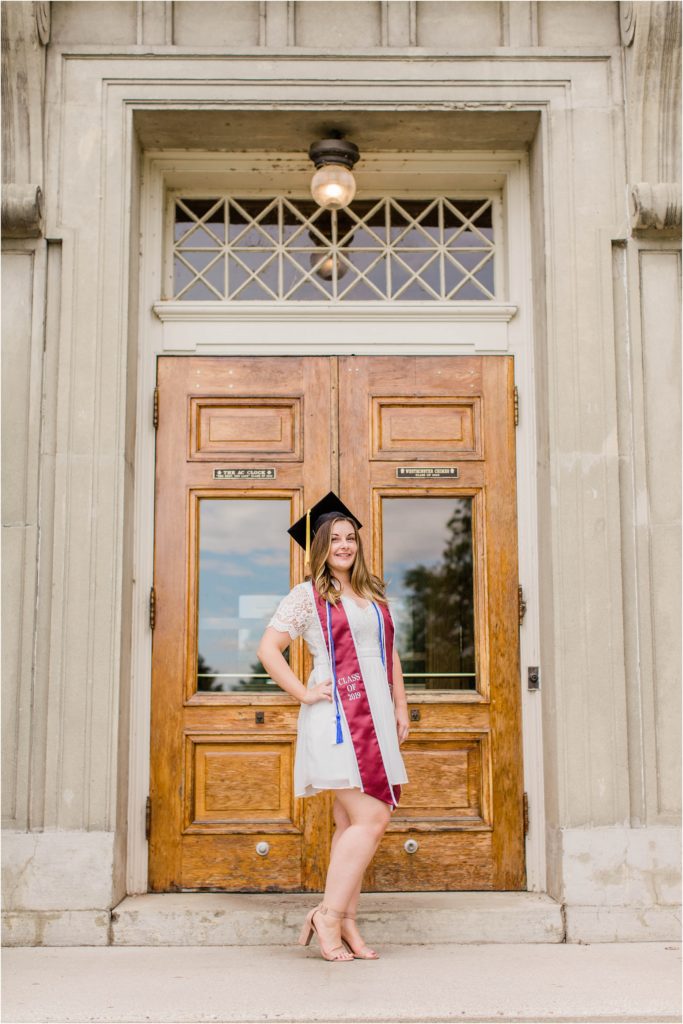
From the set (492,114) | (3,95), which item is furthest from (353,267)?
(3,95)

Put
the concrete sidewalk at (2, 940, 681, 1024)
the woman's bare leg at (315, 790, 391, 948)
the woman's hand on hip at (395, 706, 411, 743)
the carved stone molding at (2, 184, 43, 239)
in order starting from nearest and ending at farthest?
the concrete sidewalk at (2, 940, 681, 1024), the woman's bare leg at (315, 790, 391, 948), the woman's hand on hip at (395, 706, 411, 743), the carved stone molding at (2, 184, 43, 239)

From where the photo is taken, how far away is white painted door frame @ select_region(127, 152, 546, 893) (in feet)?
20.6

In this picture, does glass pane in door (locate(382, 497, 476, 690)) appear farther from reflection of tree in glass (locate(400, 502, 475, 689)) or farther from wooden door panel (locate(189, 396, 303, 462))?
wooden door panel (locate(189, 396, 303, 462))

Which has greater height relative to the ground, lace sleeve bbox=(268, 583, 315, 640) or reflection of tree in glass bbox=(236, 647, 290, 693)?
lace sleeve bbox=(268, 583, 315, 640)

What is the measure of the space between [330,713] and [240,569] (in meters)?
1.50

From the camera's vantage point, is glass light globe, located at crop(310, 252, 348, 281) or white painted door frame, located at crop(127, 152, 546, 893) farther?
glass light globe, located at crop(310, 252, 348, 281)

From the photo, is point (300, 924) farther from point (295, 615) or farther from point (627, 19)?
point (627, 19)

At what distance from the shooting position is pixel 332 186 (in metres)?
6.41

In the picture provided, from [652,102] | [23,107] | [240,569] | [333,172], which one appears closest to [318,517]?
[240,569]

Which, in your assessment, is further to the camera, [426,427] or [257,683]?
[426,427]

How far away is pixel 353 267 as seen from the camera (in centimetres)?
672

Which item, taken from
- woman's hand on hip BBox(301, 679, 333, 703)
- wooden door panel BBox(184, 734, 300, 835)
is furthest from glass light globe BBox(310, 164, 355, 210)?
wooden door panel BBox(184, 734, 300, 835)

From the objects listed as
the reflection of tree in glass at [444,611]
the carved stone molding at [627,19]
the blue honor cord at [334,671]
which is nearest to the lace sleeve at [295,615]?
the blue honor cord at [334,671]

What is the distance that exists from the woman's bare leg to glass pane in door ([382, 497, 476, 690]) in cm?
124
